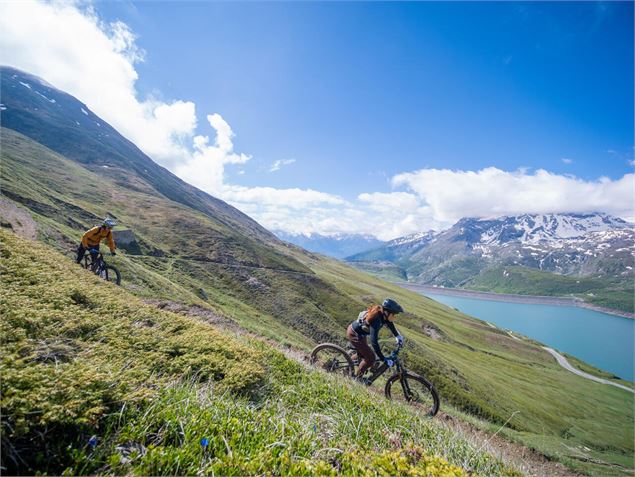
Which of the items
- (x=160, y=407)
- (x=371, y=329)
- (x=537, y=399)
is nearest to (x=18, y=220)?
(x=160, y=407)

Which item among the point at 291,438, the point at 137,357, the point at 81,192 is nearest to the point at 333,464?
the point at 291,438

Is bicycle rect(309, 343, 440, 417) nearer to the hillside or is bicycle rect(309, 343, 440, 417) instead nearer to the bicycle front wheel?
the bicycle front wheel

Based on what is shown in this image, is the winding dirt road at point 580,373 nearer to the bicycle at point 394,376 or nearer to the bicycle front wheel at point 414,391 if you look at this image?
the bicycle front wheel at point 414,391

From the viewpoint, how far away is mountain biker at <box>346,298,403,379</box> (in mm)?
11527

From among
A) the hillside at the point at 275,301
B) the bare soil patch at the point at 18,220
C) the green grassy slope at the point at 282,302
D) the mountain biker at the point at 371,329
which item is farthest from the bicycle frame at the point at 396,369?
the bare soil patch at the point at 18,220

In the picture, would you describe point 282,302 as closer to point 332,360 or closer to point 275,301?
point 275,301

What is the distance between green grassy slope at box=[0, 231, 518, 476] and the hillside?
13.1m

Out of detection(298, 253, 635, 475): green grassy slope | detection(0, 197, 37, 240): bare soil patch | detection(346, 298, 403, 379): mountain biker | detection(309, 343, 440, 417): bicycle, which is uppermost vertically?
detection(346, 298, 403, 379): mountain biker

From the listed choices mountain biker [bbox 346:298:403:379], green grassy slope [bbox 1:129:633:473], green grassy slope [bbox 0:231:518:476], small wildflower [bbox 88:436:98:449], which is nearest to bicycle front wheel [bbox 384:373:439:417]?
mountain biker [bbox 346:298:403:379]

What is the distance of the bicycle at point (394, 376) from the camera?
11.8 meters

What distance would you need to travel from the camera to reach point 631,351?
162m

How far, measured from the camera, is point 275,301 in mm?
51312

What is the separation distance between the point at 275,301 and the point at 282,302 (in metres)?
1.25

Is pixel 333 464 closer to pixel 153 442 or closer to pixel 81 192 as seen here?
pixel 153 442
